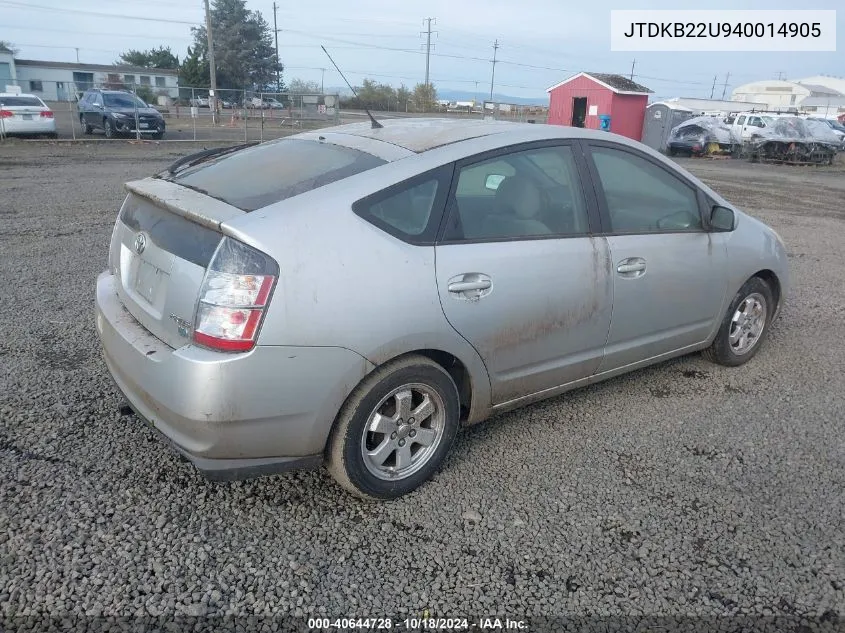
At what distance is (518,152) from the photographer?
3.39m

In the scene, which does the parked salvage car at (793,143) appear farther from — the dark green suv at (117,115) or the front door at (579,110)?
the dark green suv at (117,115)

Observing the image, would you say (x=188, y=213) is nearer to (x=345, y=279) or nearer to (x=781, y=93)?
(x=345, y=279)

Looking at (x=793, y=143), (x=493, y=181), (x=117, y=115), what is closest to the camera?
(x=493, y=181)

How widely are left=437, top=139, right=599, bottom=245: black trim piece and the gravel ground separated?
109 centimetres

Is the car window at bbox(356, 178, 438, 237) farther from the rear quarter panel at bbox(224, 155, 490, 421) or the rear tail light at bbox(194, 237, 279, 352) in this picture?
the rear tail light at bbox(194, 237, 279, 352)

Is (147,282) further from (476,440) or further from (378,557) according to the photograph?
(476,440)

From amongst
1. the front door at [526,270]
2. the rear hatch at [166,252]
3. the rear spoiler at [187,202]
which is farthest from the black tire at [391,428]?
the rear spoiler at [187,202]

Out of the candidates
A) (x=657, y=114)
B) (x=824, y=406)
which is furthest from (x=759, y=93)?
(x=824, y=406)

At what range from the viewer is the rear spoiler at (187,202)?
2.67 metres

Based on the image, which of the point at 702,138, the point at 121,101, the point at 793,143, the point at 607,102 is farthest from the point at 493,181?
the point at 607,102

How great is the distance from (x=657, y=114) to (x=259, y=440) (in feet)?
111

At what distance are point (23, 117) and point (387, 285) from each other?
2114 cm

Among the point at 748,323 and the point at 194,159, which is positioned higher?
the point at 194,159

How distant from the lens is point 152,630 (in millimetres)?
2234
